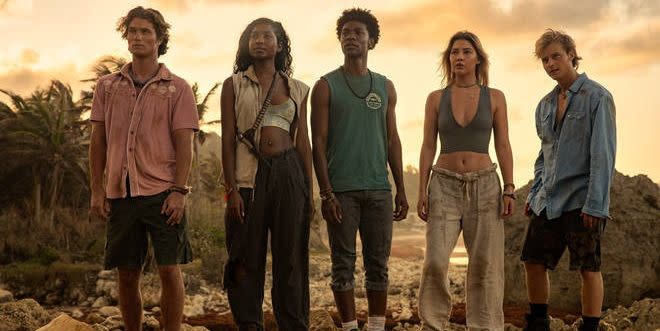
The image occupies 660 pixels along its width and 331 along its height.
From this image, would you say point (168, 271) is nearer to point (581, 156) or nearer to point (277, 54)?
point (277, 54)

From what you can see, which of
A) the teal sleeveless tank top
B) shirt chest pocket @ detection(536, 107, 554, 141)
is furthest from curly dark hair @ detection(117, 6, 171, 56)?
shirt chest pocket @ detection(536, 107, 554, 141)

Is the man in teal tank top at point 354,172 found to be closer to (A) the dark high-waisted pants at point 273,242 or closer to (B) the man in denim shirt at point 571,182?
(A) the dark high-waisted pants at point 273,242

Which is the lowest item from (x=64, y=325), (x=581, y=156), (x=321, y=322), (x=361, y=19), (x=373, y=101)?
(x=321, y=322)

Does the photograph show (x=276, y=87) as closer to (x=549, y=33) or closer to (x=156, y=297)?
(x=549, y=33)

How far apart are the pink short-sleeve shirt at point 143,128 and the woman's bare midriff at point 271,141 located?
44 cm

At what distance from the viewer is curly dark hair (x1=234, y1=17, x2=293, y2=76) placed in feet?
17.9

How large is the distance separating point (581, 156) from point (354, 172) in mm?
1653

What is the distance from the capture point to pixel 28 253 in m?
25.9

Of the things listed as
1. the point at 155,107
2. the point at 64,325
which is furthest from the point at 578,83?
the point at 64,325

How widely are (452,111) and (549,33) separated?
101 centimetres

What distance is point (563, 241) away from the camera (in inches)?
229

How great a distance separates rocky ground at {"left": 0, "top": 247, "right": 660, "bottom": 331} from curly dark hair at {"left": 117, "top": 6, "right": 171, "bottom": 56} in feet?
6.67

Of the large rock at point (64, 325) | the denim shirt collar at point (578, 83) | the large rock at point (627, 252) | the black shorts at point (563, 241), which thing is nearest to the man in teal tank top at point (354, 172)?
the black shorts at point (563, 241)

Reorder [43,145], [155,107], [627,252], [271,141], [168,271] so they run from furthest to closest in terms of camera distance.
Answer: [43,145] < [627,252] < [271,141] < [155,107] < [168,271]
